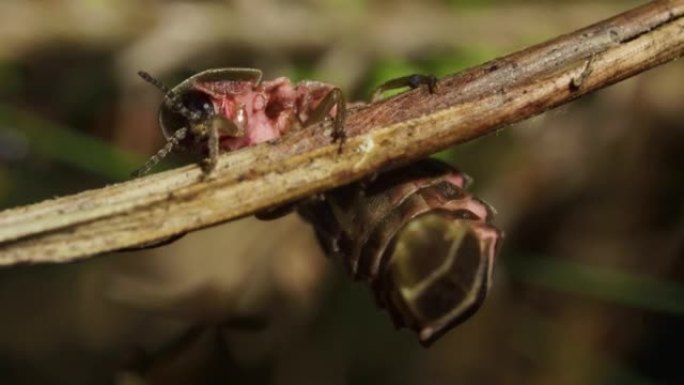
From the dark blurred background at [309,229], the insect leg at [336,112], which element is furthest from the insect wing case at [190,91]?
the dark blurred background at [309,229]

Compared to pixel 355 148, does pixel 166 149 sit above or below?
above

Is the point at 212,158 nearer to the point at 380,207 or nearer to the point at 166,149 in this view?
the point at 166,149

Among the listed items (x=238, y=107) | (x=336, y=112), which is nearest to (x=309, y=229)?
(x=238, y=107)

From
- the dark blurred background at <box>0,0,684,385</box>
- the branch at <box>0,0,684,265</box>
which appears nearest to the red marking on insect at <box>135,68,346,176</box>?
the branch at <box>0,0,684,265</box>

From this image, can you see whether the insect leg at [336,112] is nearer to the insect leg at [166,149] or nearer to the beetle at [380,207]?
the beetle at [380,207]

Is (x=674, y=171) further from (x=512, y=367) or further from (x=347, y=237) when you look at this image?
(x=347, y=237)

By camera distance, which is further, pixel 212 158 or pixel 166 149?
pixel 166 149
